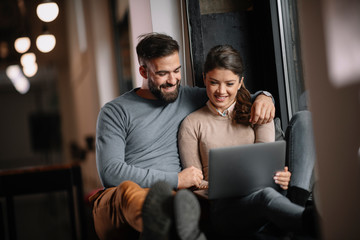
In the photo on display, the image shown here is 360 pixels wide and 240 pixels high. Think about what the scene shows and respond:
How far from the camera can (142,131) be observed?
6.27 ft

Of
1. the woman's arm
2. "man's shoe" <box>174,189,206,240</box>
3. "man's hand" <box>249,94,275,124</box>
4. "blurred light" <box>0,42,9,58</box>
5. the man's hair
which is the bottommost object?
"man's shoe" <box>174,189,206,240</box>

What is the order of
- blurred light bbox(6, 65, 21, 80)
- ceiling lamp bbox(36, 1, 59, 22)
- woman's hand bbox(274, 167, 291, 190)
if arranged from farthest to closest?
blurred light bbox(6, 65, 21, 80) → ceiling lamp bbox(36, 1, 59, 22) → woman's hand bbox(274, 167, 291, 190)

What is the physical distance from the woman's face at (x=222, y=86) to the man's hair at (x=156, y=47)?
0.24m

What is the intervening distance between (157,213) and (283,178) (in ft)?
1.97

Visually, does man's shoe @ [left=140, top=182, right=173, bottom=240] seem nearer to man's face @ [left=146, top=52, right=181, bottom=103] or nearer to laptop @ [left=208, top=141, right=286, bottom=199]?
laptop @ [left=208, top=141, right=286, bottom=199]

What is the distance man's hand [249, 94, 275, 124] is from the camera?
68.1 inches

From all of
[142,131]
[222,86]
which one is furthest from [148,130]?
[222,86]

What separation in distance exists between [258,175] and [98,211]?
0.71m

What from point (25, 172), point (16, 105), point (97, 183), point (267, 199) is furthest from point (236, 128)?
point (16, 105)

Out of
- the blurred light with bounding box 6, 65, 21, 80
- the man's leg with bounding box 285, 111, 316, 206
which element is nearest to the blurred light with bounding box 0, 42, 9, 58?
the blurred light with bounding box 6, 65, 21, 80

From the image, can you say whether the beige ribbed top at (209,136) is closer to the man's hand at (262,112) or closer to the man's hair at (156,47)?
the man's hand at (262,112)

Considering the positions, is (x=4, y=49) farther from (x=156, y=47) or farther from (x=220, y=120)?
(x=220, y=120)

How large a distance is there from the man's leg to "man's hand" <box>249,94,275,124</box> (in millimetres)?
108

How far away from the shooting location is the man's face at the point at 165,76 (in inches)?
74.5
